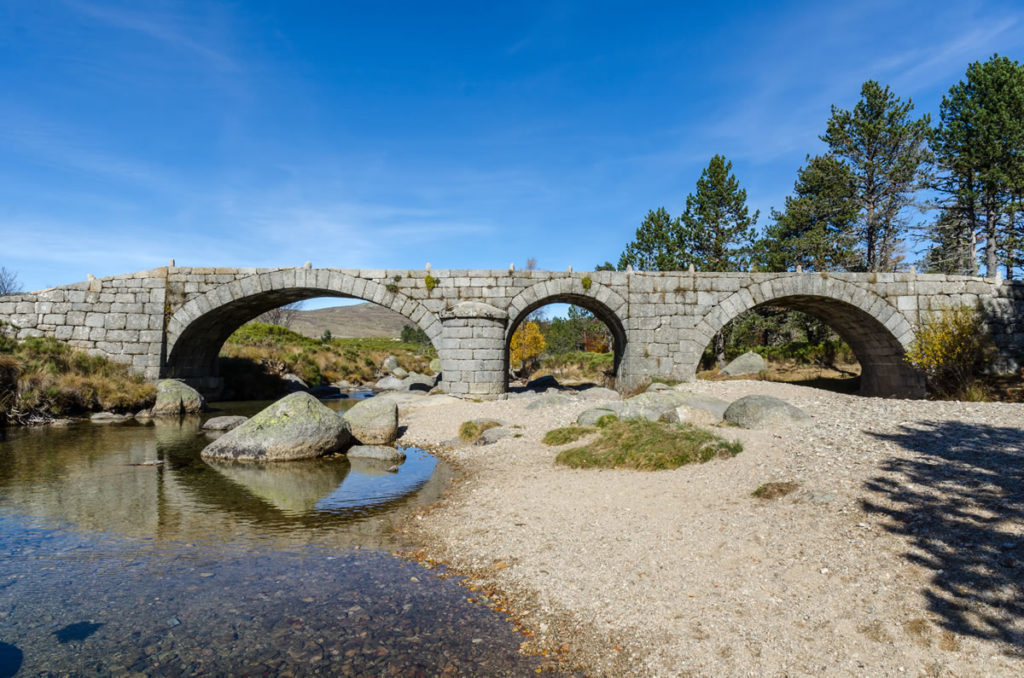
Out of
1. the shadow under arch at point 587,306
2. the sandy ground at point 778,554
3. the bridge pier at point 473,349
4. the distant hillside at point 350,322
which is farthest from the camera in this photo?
the distant hillside at point 350,322

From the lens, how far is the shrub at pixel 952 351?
56.0 ft

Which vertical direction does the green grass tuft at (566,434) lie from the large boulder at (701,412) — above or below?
below

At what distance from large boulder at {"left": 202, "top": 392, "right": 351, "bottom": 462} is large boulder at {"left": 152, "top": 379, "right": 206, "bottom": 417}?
353 inches

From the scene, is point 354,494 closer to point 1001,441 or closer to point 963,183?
point 1001,441

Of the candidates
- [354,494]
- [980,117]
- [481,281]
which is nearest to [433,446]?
[354,494]

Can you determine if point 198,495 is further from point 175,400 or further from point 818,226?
point 818,226

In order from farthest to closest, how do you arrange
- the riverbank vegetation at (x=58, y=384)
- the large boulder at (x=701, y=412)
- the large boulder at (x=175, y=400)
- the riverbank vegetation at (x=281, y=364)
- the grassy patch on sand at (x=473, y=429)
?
the riverbank vegetation at (x=281, y=364) → the large boulder at (x=175, y=400) → the riverbank vegetation at (x=58, y=384) → the grassy patch on sand at (x=473, y=429) → the large boulder at (x=701, y=412)

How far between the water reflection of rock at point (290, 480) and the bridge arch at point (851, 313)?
13769 millimetres

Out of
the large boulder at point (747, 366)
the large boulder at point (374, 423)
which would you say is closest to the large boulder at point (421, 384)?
the large boulder at point (374, 423)

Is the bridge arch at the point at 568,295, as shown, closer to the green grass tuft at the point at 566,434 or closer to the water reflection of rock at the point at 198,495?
the green grass tuft at the point at 566,434

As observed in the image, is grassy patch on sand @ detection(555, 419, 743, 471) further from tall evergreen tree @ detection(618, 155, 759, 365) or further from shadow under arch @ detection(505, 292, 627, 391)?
tall evergreen tree @ detection(618, 155, 759, 365)

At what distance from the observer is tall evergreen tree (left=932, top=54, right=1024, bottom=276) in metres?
23.9

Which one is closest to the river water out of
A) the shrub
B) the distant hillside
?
the shrub

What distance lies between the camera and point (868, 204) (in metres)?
29.8
